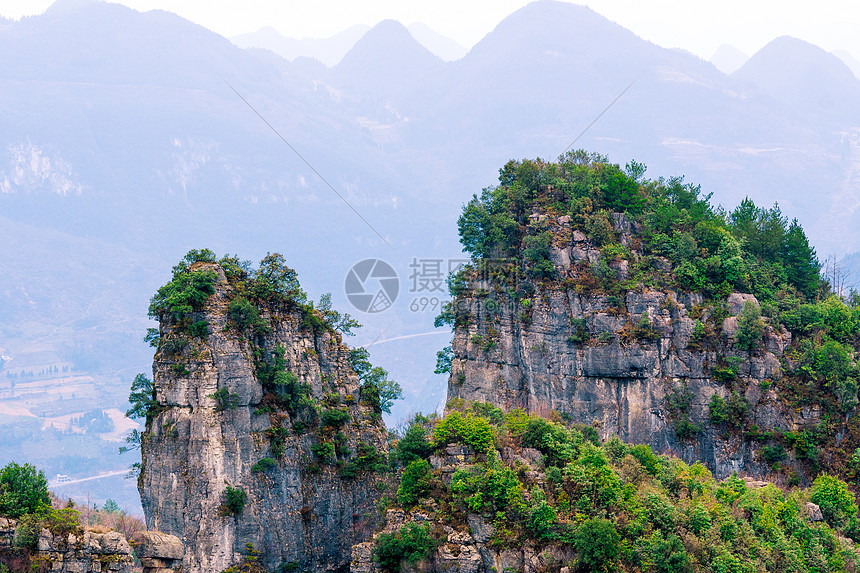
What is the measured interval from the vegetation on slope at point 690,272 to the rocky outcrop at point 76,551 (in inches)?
1536

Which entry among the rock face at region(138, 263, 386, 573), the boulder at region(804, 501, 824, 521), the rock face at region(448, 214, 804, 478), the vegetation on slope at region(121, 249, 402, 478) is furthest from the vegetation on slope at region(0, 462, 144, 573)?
the boulder at region(804, 501, 824, 521)

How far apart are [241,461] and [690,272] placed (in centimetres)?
3558

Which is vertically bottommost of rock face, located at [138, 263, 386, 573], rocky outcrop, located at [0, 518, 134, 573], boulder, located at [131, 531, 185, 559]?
rocky outcrop, located at [0, 518, 134, 573]

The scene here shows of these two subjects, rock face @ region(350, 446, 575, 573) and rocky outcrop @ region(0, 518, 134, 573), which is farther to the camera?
rock face @ region(350, 446, 575, 573)

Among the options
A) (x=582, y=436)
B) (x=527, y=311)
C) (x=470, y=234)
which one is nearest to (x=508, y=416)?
(x=582, y=436)

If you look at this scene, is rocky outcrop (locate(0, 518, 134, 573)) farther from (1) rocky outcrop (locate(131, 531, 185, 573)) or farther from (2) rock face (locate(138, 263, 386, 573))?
(2) rock face (locate(138, 263, 386, 573))

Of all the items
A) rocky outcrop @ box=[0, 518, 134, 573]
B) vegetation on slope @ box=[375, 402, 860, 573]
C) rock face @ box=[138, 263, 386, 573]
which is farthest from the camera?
rock face @ box=[138, 263, 386, 573]

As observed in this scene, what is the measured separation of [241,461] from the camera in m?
70.2

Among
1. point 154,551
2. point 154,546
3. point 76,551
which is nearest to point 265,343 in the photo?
point 154,546

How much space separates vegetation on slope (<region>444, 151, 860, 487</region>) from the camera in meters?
76.6

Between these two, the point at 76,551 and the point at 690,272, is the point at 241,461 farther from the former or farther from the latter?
the point at 690,272

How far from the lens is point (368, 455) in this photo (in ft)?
252

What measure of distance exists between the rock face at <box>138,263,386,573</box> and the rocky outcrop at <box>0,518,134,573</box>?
55.8 ft

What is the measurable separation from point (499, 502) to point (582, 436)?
1223 cm
